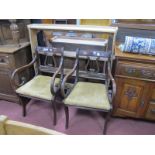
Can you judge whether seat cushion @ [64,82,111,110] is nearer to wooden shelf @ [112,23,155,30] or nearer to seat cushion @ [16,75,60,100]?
seat cushion @ [16,75,60,100]

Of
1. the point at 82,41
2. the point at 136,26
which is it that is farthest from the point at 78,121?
the point at 136,26

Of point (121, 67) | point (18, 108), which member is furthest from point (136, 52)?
point (18, 108)

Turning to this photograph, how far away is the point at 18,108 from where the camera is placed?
6.52 ft

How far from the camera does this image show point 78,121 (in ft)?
5.90

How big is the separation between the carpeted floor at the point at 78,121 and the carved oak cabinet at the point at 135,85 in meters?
0.12

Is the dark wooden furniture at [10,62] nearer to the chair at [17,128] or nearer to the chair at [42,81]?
the chair at [42,81]

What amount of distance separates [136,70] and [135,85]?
0.17 meters

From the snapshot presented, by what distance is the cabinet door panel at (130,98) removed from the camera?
5.14ft

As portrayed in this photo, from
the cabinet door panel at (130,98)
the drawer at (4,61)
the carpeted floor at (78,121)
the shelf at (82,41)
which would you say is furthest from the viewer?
the shelf at (82,41)

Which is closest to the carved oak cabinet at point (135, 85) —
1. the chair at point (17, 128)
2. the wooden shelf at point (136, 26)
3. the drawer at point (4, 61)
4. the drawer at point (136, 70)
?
the drawer at point (136, 70)

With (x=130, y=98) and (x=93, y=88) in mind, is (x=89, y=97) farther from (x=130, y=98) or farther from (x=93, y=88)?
(x=130, y=98)

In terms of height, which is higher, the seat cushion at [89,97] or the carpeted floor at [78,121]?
the seat cushion at [89,97]
